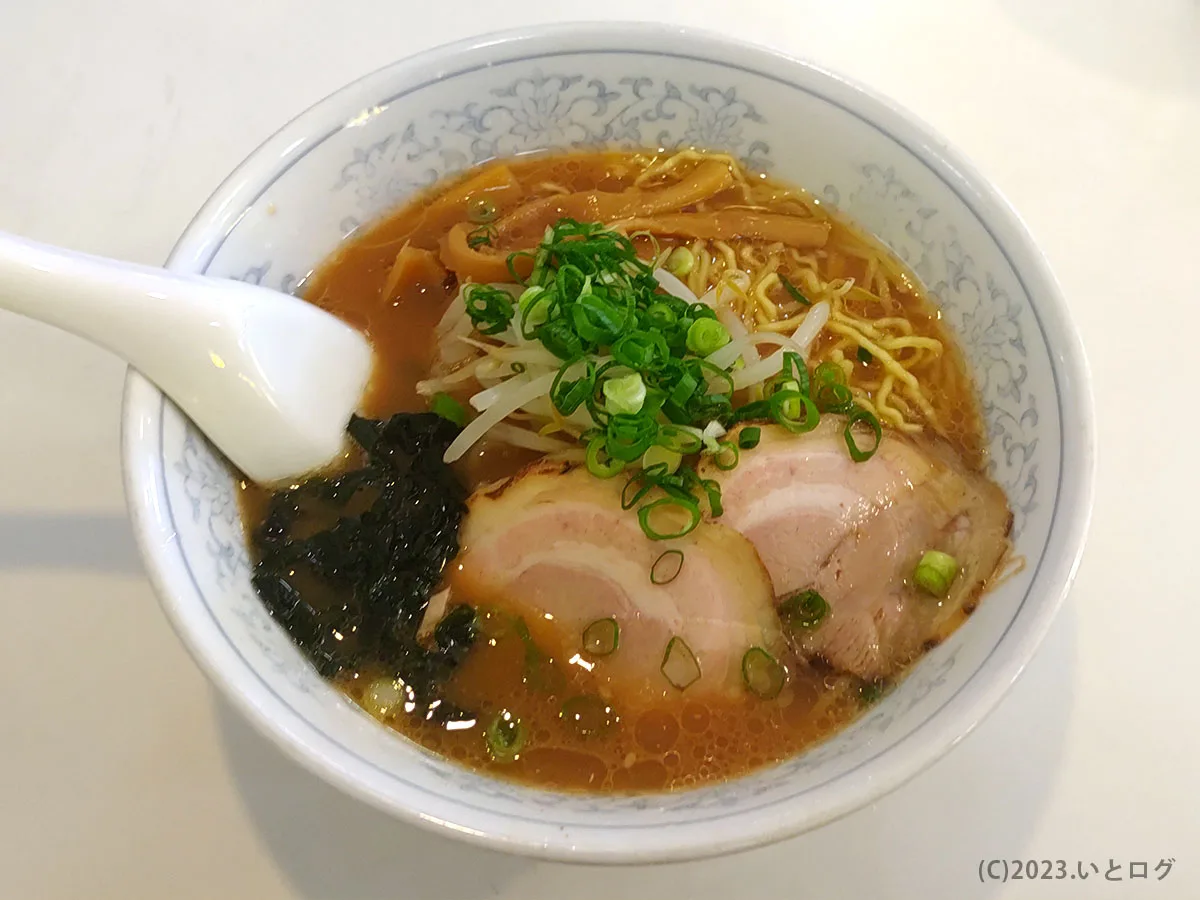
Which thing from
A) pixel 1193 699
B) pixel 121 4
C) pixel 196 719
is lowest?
pixel 196 719

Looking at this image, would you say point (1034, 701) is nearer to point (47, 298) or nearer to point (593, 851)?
point (593, 851)

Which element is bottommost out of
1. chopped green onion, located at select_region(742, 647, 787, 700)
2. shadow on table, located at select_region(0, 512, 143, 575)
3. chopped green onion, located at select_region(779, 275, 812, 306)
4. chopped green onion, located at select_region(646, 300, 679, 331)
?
shadow on table, located at select_region(0, 512, 143, 575)

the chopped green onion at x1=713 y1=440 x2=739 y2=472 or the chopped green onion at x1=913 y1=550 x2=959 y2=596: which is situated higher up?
the chopped green onion at x1=713 y1=440 x2=739 y2=472

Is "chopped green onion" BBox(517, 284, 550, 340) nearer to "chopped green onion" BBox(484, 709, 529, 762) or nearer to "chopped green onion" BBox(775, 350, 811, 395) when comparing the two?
"chopped green onion" BBox(775, 350, 811, 395)

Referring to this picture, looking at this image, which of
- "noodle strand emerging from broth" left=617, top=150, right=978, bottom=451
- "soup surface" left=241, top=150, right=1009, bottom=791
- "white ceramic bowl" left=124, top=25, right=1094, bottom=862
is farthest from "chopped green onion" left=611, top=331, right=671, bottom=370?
"white ceramic bowl" left=124, top=25, right=1094, bottom=862

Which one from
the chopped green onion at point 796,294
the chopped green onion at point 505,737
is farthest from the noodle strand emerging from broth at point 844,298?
the chopped green onion at point 505,737

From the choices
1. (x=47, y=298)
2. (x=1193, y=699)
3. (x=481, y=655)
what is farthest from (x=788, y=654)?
(x=47, y=298)
